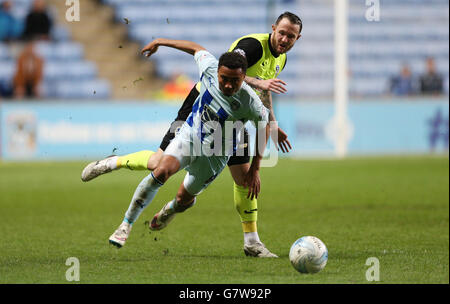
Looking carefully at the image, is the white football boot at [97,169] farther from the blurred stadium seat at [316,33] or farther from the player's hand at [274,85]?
the blurred stadium seat at [316,33]

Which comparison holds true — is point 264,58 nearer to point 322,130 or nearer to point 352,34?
point 322,130

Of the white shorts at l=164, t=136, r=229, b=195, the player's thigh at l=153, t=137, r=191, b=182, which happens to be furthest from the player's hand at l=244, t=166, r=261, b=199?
the player's thigh at l=153, t=137, r=191, b=182

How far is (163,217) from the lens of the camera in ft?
22.7

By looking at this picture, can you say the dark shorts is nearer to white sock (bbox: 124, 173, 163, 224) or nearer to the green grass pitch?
white sock (bbox: 124, 173, 163, 224)

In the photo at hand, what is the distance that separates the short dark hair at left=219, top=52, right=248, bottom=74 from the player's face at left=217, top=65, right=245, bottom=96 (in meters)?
0.03

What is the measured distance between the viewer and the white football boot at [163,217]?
6.88 meters

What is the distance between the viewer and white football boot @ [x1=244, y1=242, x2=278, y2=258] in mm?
6383

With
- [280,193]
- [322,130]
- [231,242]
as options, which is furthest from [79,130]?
[231,242]

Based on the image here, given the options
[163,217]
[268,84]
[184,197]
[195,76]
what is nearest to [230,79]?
[268,84]

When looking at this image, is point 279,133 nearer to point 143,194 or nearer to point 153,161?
point 153,161

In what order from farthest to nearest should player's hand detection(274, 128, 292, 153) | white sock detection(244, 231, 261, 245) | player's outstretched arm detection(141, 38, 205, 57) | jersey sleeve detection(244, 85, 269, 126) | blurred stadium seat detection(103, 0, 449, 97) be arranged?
blurred stadium seat detection(103, 0, 449, 97), white sock detection(244, 231, 261, 245), player's outstretched arm detection(141, 38, 205, 57), player's hand detection(274, 128, 292, 153), jersey sleeve detection(244, 85, 269, 126)

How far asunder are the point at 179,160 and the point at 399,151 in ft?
42.4

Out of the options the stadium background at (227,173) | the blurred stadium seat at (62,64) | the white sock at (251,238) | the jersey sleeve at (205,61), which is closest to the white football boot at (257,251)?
the white sock at (251,238)

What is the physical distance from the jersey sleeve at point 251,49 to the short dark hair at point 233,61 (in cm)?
50
